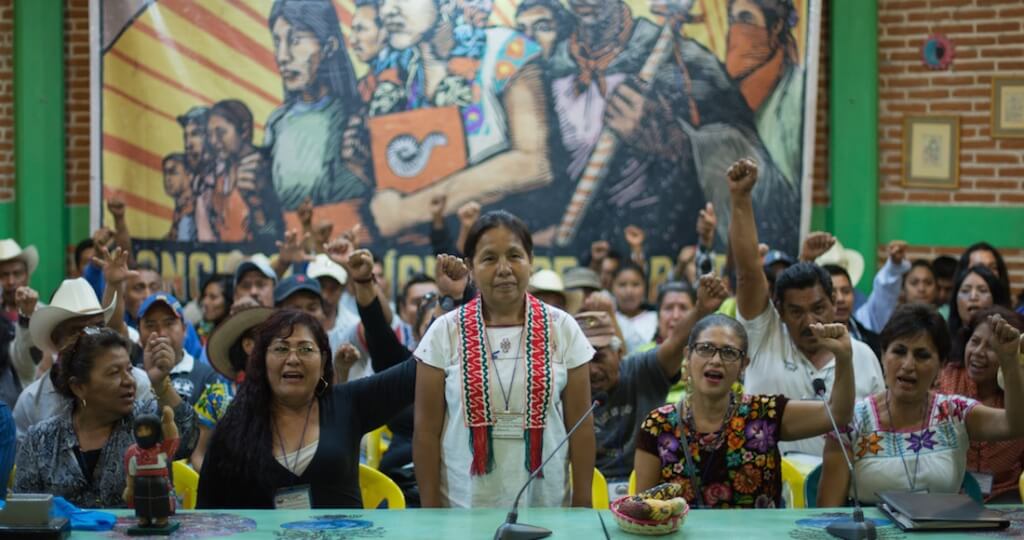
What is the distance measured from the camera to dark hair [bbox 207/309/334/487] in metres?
3.66

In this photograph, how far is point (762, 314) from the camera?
14.2ft

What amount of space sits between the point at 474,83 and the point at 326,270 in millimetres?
1957

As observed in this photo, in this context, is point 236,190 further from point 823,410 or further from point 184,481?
point 823,410

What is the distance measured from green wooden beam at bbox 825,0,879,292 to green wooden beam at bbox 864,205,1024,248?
4.4 inches

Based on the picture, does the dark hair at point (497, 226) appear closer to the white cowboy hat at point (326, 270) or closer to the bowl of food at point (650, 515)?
the bowl of food at point (650, 515)

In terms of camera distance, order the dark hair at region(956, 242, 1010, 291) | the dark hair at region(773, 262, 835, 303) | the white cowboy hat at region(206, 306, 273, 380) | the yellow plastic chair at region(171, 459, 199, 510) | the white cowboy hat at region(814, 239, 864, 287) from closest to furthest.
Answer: the yellow plastic chair at region(171, 459, 199, 510), the dark hair at region(773, 262, 835, 303), the white cowboy hat at region(206, 306, 273, 380), the dark hair at region(956, 242, 1010, 291), the white cowboy hat at region(814, 239, 864, 287)

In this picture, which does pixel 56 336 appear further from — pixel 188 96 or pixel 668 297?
pixel 188 96

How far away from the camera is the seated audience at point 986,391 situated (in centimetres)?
434

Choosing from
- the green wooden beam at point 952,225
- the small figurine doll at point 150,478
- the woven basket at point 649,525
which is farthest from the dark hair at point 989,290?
the small figurine doll at point 150,478

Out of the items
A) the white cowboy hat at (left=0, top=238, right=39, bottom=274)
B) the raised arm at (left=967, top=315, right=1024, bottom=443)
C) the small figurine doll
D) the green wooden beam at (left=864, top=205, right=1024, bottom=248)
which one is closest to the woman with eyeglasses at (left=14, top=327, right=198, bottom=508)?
the small figurine doll

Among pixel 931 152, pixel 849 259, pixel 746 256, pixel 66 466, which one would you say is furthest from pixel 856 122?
pixel 66 466

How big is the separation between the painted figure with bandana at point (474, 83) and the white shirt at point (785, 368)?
11.5 feet

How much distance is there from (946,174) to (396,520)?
5.53 metres

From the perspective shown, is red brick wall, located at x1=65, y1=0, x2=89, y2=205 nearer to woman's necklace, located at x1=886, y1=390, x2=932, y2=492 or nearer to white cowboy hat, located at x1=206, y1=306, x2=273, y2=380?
white cowboy hat, located at x1=206, y1=306, x2=273, y2=380
